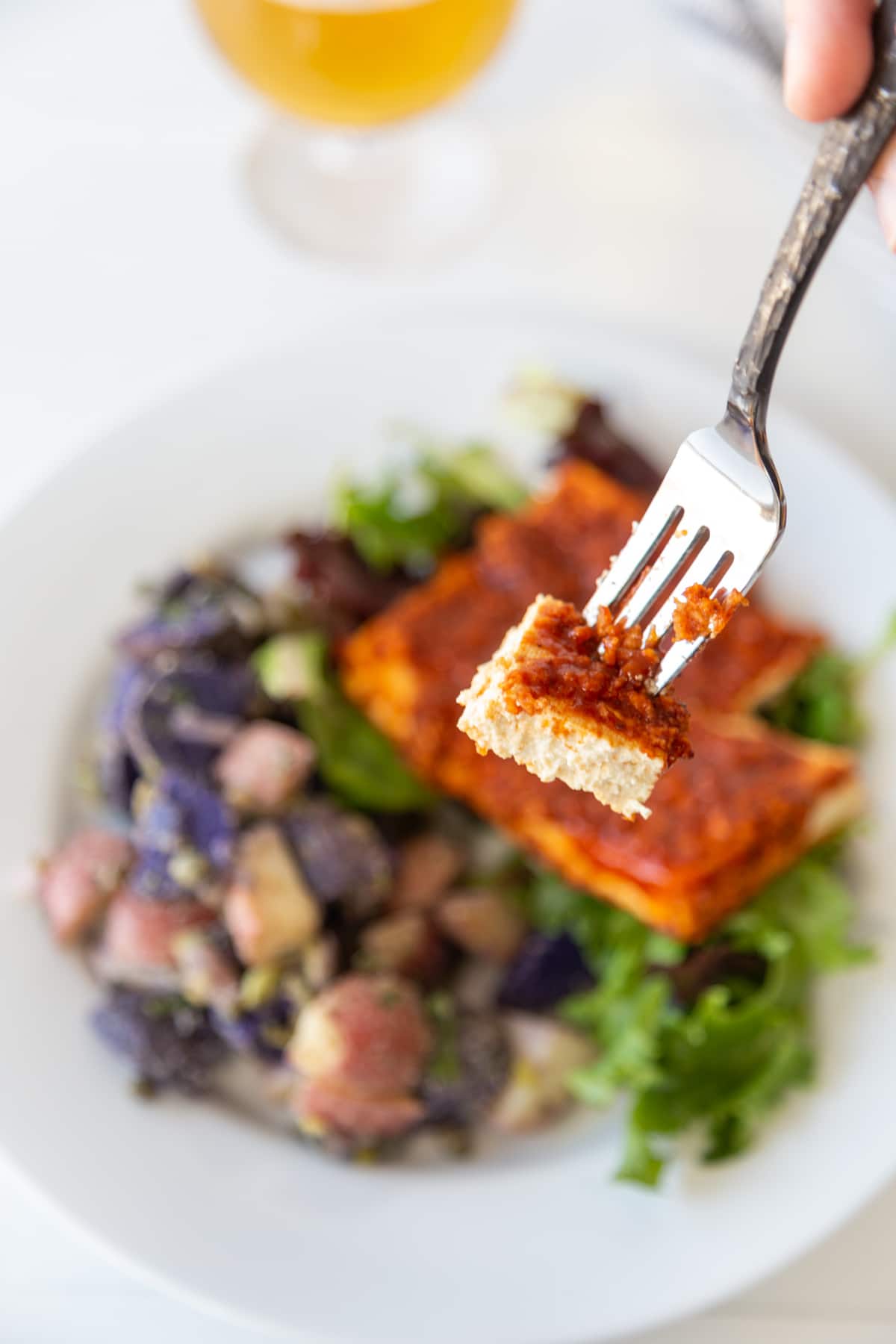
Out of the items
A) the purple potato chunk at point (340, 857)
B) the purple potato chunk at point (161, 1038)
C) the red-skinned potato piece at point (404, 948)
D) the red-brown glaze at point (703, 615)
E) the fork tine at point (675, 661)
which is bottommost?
the purple potato chunk at point (161, 1038)

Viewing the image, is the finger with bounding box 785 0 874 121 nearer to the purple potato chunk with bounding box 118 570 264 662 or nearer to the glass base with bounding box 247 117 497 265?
the purple potato chunk with bounding box 118 570 264 662

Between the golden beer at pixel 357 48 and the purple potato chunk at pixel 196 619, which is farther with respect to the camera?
the golden beer at pixel 357 48

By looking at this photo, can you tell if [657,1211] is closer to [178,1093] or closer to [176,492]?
[178,1093]

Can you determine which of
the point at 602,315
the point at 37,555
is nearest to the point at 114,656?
the point at 37,555

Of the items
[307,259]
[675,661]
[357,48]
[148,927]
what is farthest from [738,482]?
[307,259]

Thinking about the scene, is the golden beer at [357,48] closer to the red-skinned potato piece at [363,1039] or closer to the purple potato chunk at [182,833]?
the purple potato chunk at [182,833]

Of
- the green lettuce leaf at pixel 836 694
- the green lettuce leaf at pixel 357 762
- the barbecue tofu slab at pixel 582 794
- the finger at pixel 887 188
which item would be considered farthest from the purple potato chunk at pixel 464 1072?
the finger at pixel 887 188
